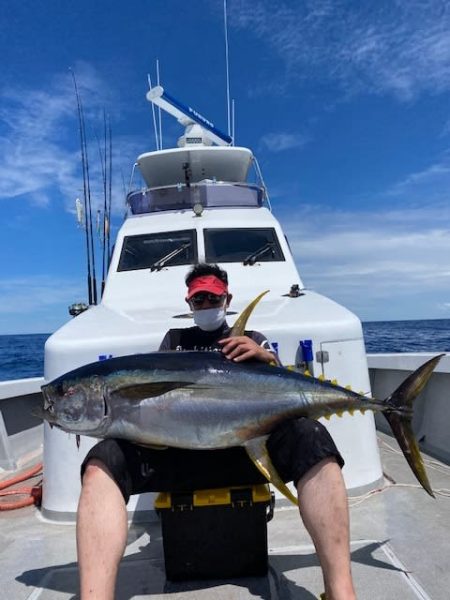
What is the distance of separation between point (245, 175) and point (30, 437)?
184 inches

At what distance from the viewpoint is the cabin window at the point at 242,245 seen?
542 centimetres

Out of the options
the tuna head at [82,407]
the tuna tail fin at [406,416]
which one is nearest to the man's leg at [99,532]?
the tuna head at [82,407]

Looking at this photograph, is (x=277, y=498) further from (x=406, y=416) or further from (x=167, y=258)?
(x=167, y=258)

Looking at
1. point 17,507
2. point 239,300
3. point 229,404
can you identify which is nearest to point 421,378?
point 229,404

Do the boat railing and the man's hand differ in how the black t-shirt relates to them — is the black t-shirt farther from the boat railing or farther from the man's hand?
the boat railing

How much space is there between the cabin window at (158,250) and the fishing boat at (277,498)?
0.04 ft

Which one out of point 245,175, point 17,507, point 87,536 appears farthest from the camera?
point 245,175

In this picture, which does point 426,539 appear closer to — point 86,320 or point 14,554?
point 14,554

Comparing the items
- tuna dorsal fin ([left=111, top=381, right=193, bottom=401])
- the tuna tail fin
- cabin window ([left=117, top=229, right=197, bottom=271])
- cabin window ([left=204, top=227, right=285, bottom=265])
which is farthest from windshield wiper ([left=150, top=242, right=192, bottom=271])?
the tuna tail fin

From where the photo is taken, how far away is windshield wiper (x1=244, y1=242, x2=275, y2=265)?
531cm

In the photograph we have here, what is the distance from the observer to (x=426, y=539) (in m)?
2.88

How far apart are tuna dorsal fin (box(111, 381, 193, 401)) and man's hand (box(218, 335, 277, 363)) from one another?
277 millimetres

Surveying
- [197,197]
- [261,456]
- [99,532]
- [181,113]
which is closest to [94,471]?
[99,532]

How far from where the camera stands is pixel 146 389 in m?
2.04
